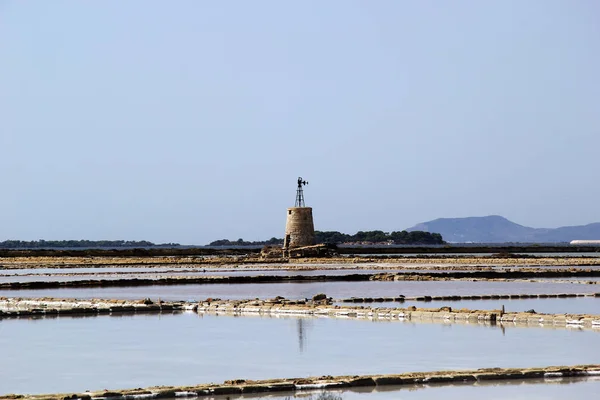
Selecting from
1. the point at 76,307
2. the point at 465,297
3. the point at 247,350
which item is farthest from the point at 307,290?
the point at 247,350

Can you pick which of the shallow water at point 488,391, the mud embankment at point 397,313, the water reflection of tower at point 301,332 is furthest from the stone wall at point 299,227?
the shallow water at point 488,391

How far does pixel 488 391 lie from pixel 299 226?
50.2m

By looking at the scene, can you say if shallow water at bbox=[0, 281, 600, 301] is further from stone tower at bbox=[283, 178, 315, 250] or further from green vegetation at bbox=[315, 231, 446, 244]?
green vegetation at bbox=[315, 231, 446, 244]

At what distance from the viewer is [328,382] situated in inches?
488

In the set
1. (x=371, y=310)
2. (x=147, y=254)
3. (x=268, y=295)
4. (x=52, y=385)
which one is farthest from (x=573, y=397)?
(x=147, y=254)

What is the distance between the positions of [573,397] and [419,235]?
18116cm

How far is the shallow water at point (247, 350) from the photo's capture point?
13641mm

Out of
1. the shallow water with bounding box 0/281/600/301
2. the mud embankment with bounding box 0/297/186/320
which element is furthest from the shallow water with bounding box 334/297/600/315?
the mud embankment with bounding box 0/297/186/320

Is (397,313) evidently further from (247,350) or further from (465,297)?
(247,350)

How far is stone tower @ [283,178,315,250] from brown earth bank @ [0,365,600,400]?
48.5 metres

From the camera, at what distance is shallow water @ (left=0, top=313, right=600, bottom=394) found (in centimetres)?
1364

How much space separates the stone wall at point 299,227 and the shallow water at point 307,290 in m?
25.1

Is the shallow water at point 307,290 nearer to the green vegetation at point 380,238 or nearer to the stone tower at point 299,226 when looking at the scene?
the stone tower at point 299,226

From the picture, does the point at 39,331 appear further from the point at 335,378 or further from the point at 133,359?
the point at 335,378
